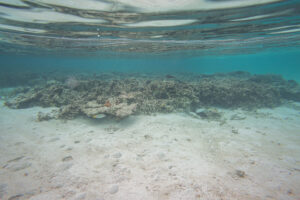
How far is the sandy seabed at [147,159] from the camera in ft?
10.00

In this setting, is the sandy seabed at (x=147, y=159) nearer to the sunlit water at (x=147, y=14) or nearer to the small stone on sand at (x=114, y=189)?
the small stone on sand at (x=114, y=189)

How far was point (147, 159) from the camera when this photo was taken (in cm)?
428

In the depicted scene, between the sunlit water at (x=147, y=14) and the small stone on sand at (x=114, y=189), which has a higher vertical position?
the sunlit water at (x=147, y=14)

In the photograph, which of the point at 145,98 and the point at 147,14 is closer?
the point at 147,14

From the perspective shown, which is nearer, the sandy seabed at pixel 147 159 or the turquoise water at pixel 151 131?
the sandy seabed at pixel 147 159

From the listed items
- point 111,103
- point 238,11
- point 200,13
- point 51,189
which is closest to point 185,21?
point 200,13

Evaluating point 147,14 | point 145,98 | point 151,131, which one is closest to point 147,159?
point 151,131

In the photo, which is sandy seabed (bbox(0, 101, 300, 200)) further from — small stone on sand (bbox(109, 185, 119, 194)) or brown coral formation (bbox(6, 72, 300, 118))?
brown coral formation (bbox(6, 72, 300, 118))

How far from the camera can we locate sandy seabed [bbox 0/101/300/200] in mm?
3047

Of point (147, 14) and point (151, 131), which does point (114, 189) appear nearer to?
point (151, 131)

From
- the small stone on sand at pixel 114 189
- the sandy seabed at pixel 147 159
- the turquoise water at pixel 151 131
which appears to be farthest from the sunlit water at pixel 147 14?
the small stone on sand at pixel 114 189

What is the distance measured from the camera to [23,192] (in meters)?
3.01

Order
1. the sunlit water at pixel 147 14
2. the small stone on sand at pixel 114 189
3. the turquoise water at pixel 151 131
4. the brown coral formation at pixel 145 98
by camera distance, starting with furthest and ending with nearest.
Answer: the brown coral formation at pixel 145 98
the sunlit water at pixel 147 14
the turquoise water at pixel 151 131
the small stone on sand at pixel 114 189

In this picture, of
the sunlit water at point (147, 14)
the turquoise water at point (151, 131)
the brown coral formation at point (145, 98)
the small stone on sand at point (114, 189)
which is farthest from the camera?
the brown coral formation at point (145, 98)
